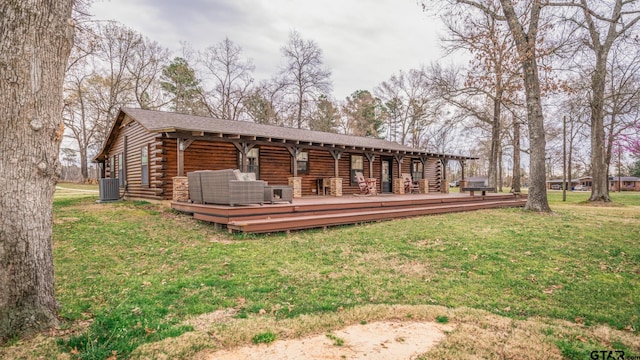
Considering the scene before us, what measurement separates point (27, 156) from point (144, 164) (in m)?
9.88

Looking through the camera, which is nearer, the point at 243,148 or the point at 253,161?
the point at 243,148

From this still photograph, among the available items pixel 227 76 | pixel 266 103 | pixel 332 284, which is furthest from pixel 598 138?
pixel 227 76

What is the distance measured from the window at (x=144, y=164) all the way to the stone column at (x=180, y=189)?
9.05ft

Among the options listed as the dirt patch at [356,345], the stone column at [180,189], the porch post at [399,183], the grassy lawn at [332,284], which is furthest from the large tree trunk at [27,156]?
the porch post at [399,183]

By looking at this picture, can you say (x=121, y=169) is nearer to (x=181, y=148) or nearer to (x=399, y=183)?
(x=181, y=148)

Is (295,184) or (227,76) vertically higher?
(227,76)

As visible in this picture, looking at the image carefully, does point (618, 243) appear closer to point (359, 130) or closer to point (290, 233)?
point (290, 233)

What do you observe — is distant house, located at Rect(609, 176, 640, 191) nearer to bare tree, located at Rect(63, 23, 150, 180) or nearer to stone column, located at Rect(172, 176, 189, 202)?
stone column, located at Rect(172, 176, 189, 202)

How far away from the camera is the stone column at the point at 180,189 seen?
31.4 ft

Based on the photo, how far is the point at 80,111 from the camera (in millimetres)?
27406

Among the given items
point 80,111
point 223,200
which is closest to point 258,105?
point 80,111

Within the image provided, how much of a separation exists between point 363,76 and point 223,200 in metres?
25.8

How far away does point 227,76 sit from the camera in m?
26.3

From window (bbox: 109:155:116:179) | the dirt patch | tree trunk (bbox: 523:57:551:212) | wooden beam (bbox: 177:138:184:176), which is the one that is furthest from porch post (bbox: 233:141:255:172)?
tree trunk (bbox: 523:57:551:212)
